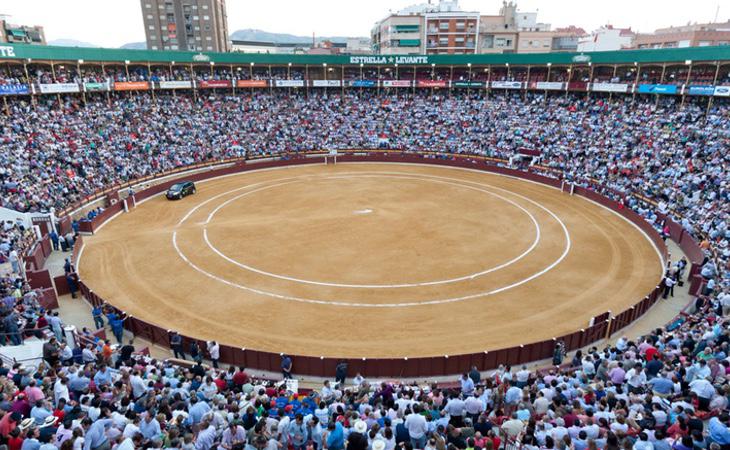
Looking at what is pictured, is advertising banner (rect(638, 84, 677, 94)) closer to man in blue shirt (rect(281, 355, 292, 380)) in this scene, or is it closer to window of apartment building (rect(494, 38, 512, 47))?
man in blue shirt (rect(281, 355, 292, 380))

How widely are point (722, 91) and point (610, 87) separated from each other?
543 inches

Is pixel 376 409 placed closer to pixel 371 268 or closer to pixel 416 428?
pixel 416 428

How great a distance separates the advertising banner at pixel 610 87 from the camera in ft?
192

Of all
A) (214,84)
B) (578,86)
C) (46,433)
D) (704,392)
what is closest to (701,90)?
(578,86)

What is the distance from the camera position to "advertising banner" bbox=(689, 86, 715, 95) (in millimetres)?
48750

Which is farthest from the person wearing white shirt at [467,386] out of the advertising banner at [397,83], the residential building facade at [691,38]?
the residential building facade at [691,38]

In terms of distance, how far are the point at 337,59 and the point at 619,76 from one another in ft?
138

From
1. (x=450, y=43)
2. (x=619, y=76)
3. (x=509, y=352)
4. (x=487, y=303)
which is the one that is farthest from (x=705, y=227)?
(x=450, y=43)

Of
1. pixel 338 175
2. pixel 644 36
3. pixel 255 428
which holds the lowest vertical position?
pixel 338 175

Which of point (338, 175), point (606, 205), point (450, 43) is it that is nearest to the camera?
point (606, 205)

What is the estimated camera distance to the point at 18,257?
27.2 meters

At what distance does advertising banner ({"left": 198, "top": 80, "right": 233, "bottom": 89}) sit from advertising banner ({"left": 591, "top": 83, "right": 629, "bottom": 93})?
51352 millimetres

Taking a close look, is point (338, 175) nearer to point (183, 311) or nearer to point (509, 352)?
point (183, 311)

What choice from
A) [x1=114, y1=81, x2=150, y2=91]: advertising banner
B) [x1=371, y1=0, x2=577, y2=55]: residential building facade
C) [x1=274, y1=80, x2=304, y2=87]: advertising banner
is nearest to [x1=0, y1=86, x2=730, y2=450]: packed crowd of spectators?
[x1=114, y1=81, x2=150, y2=91]: advertising banner
